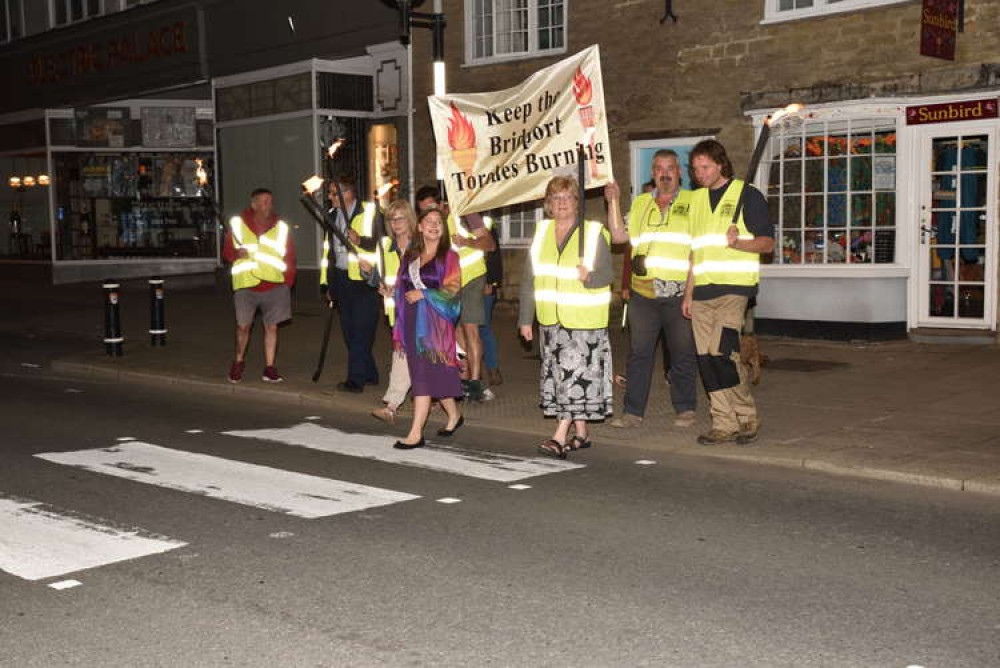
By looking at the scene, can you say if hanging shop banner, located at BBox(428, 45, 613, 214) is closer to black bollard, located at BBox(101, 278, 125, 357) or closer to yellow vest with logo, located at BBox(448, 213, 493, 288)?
yellow vest with logo, located at BBox(448, 213, 493, 288)

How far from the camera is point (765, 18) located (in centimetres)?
1523

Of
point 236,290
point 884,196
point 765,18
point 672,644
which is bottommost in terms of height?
point 672,644

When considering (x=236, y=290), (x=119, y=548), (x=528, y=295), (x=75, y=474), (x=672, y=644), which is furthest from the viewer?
(x=236, y=290)

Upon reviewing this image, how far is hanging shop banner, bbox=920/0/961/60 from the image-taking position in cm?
1291

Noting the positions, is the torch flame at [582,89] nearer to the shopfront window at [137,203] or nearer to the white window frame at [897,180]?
Answer: the white window frame at [897,180]

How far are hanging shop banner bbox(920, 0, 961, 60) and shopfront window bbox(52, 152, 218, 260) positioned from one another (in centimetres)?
1780

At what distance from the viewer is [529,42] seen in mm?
18281

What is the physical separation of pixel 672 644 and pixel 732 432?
13.7 ft

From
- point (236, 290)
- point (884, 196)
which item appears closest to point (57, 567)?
point (236, 290)

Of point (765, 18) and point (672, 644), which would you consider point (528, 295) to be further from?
point (765, 18)

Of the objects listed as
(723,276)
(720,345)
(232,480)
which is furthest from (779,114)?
(232,480)

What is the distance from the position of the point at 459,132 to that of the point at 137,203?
1861 cm

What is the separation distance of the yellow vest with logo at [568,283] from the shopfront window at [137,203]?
19.8 metres

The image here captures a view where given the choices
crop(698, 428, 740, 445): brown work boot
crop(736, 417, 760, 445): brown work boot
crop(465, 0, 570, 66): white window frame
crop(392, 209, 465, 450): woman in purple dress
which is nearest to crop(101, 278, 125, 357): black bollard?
crop(392, 209, 465, 450): woman in purple dress
